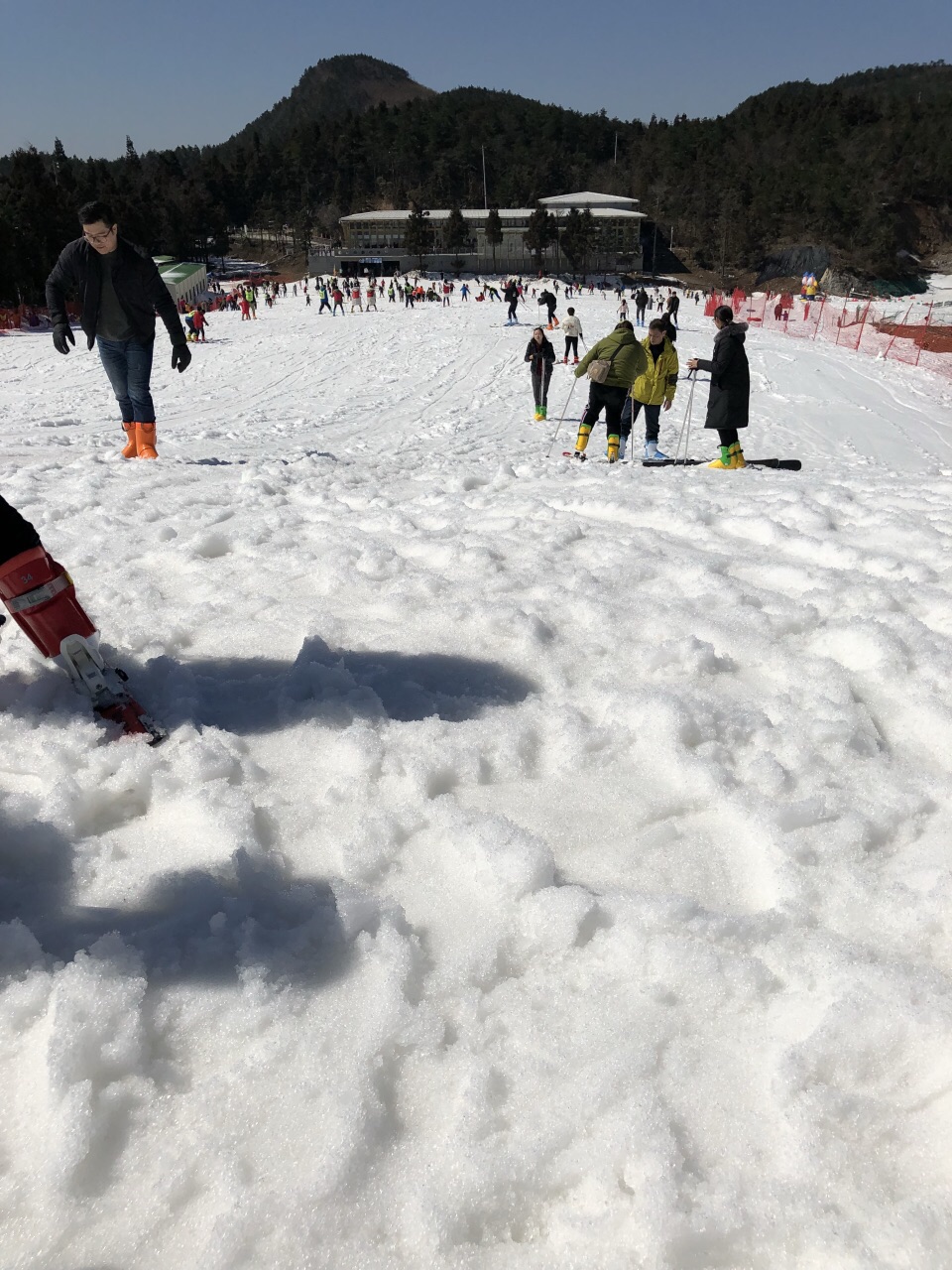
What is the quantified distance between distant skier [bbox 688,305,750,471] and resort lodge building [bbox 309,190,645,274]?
89.4 m

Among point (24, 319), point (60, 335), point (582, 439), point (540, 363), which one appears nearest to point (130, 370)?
point (60, 335)

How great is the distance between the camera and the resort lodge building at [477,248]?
300 feet

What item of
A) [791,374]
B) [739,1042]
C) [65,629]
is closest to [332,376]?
[791,374]

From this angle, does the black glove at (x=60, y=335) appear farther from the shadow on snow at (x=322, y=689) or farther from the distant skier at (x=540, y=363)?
the distant skier at (x=540, y=363)

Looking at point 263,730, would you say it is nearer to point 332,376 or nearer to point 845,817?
point 845,817

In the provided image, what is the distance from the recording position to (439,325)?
33375mm

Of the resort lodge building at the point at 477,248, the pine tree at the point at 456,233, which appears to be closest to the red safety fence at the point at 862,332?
the resort lodge building at the point at 477,248

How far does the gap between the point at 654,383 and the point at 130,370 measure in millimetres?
5576

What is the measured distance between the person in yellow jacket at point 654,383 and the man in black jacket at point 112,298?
16.4 feet

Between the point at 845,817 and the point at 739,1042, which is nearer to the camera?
the point at 739,1042

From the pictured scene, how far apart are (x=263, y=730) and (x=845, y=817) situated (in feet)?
5.63

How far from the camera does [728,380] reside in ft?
27.6

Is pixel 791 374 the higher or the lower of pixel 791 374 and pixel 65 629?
the lower

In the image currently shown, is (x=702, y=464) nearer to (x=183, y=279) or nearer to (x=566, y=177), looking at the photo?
(x=183, y=279)
